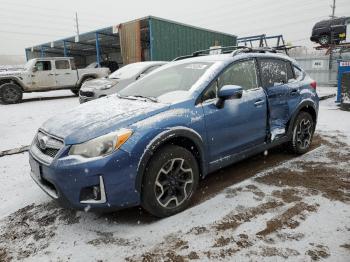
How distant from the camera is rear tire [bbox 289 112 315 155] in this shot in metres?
4.62

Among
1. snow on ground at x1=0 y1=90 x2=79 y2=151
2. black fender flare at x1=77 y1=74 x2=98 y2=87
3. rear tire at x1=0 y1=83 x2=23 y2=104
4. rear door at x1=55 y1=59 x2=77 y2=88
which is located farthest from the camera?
black fender flare at x1=77 y1=74 x2=98 y2=87

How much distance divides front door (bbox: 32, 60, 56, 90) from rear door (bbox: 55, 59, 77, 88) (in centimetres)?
21

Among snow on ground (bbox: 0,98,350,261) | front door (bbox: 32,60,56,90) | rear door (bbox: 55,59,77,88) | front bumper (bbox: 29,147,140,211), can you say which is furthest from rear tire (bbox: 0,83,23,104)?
front bumper (bbox: 29,147,140,211)

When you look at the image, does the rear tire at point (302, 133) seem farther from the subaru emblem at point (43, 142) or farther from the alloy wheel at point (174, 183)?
the subaru emblem at point (43, 142)

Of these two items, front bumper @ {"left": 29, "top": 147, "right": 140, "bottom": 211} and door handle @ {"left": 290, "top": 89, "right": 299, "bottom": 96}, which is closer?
front bumper @ {"left": 29, "top": 147, "right": 140, "bottom": 211}

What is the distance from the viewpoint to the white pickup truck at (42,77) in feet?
40.8

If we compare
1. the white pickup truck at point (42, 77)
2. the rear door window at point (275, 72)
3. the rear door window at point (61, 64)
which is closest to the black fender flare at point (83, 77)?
the white pickup truck at point (42, 77)

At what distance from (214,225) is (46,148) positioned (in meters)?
1.76

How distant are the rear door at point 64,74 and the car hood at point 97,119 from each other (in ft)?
36.1

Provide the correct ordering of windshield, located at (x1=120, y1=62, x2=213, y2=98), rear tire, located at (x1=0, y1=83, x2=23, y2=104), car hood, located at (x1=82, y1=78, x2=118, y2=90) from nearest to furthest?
windshield, located at (x1=120, y1=62, x2=213, y2=98) → car hood, located at (x1=82, y1=78, x2=118, y2=90) → rear tire, located at (x1=0, y1=83, x2=23, y2=104)

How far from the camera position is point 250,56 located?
158 inches

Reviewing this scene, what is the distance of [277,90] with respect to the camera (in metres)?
4.18

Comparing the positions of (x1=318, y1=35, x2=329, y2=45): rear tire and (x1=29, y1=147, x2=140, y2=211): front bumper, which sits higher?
(x1=318, y1=35, x2=329, y2=45): rear tire

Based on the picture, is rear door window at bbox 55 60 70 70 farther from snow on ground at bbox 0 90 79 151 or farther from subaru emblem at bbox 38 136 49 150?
subaru emblem at bbox 38 136 49 150
